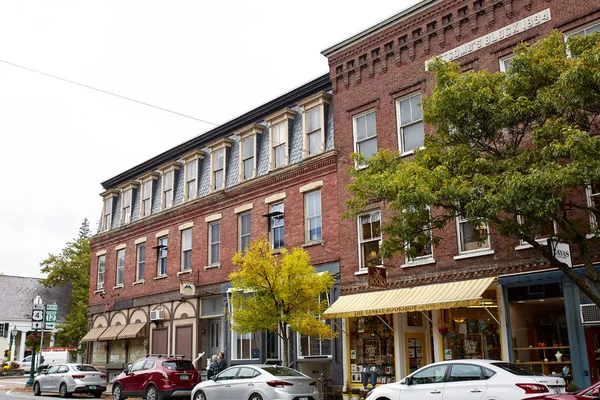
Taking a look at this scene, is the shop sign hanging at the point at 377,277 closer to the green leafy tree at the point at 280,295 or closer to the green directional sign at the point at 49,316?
the green leafy tree at the point at 280,295

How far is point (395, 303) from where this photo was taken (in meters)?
18.8

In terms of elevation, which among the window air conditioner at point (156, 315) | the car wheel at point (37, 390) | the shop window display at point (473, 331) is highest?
the window air conditioner at point (156, 315)

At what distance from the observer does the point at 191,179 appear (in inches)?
1185

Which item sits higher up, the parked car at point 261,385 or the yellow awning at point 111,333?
the yellow awning at point 111,333

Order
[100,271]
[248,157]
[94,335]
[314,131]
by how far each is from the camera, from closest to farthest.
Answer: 1. [314,131]
2. [248,157]
3. [94,335]
4. [100,271]

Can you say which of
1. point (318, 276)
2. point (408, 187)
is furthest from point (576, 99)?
point (318, 276)

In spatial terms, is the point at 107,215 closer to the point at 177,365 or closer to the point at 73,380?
the point at 73,380

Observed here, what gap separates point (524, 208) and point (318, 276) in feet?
28.6

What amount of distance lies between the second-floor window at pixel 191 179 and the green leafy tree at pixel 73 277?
103ft

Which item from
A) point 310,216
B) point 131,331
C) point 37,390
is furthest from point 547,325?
point 37,390

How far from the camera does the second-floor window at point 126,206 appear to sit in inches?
1358

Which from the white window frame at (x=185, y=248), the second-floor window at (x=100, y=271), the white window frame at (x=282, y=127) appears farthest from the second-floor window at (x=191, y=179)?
the second-floor window at (x=100, y=271)

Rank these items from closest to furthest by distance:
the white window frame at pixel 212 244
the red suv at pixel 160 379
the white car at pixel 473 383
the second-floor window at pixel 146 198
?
the white car at pixel 473 383 < the red suv at pixel 160 379 < the white window frame at pixel 212 244 < the second-floor window at pixel 146 198

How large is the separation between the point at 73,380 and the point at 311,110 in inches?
552
